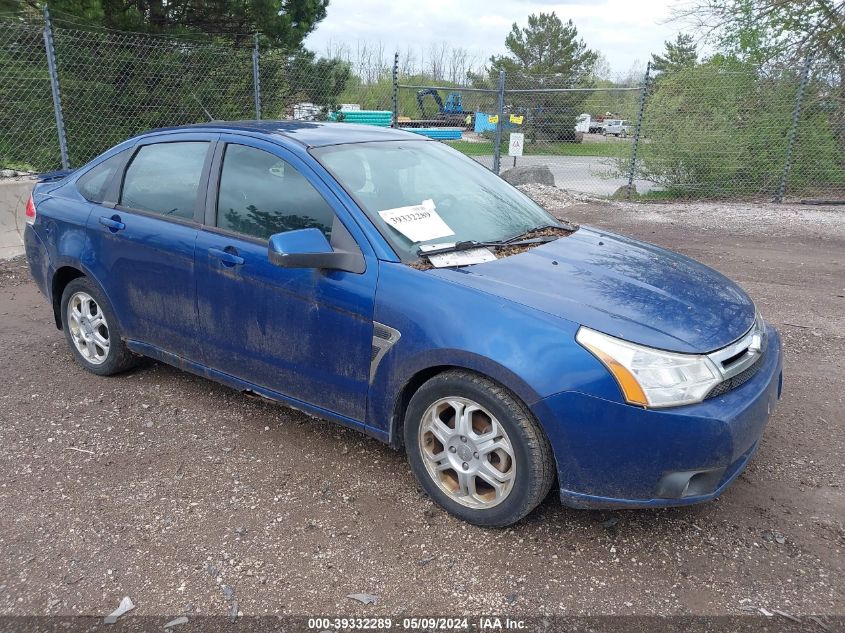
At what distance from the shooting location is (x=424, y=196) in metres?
3.59

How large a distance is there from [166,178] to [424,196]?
1.60 metres

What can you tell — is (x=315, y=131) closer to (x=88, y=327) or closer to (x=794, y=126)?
(x=88, y=327)

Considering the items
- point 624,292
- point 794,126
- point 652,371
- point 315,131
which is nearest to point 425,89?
point 794,126

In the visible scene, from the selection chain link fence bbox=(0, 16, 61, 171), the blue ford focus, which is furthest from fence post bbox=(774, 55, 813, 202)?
chain link fence bbox=(0, 16, 61, 171)

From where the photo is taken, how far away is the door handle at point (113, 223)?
411cm

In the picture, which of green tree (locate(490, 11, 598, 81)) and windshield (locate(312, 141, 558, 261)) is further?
green tree (locate(490, 11, 598, 81))

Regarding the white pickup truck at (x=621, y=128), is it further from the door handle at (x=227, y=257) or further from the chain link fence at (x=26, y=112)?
the door handle at (x=227, y=257)

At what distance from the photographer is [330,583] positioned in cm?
267

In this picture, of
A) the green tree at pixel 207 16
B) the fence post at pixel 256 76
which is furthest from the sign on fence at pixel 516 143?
the fence post at pixel 256 76

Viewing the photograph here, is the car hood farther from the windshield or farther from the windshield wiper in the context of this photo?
the windshield

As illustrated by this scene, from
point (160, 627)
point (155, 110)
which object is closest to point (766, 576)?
point (160, 627)

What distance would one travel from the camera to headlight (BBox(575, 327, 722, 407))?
254cm

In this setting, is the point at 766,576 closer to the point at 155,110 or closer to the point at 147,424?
the point at 147,424

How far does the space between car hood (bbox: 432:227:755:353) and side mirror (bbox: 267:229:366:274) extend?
441 millimetres
